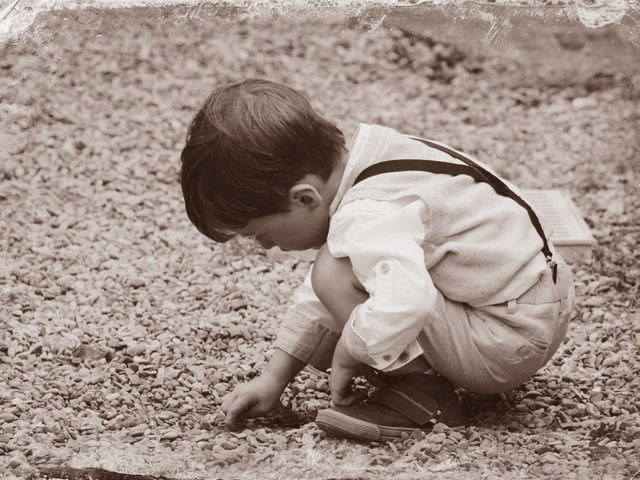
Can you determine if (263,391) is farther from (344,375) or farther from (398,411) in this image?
(398,411)

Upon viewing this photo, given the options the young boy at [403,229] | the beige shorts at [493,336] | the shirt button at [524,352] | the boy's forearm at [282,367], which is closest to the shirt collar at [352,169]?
the young boy at [403,229]

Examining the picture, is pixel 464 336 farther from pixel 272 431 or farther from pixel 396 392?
pixel 272 431

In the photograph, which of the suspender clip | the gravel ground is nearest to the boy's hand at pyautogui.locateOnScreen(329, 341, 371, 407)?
the gravel ground

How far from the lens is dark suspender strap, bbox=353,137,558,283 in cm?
225

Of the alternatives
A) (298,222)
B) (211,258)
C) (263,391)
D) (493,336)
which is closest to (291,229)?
(298,222)

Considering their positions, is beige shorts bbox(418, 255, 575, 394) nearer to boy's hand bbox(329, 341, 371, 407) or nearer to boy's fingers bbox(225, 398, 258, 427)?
boy's hand bbox(329, 341, 371, 407)

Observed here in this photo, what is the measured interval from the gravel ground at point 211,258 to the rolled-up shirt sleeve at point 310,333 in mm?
137

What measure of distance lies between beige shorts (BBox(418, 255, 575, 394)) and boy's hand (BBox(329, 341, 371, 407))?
171 mm

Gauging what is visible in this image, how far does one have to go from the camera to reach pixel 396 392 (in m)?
2.35

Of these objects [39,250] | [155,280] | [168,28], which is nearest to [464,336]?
[155,280]

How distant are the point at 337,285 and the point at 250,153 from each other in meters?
0.36

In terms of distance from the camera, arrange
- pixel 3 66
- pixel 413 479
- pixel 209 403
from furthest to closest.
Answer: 1. pixel 3 66
2. pixel 209 403
3. pixel 413 479

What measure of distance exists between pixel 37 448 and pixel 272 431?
0.55m

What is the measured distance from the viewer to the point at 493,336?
226 centimetres
